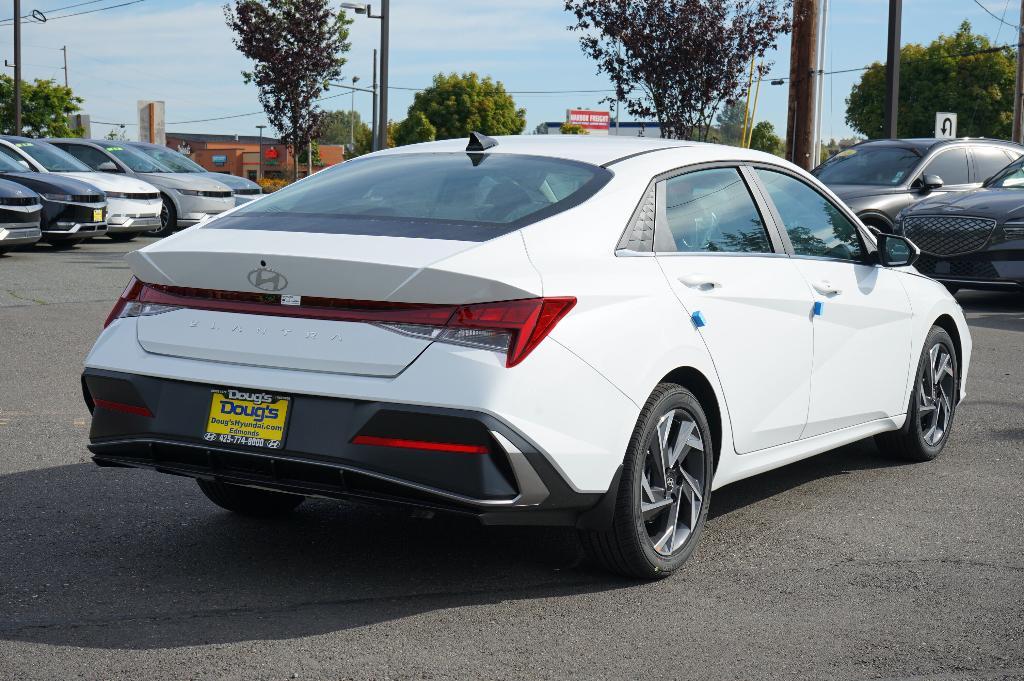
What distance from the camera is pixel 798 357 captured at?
5.56 metres

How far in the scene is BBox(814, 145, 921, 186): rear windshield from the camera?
54.8ft

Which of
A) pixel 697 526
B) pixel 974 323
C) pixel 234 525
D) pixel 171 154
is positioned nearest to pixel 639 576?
pixel 697 526

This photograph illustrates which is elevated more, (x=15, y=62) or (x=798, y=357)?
(x=15, y=62)

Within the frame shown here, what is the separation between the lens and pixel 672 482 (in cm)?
480

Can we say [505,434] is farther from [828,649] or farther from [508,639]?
[828,649]

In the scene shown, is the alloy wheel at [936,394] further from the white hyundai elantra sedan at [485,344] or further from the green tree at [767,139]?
the green tree at [767,139]

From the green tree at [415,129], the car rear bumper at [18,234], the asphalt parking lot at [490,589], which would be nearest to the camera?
the asphalt parking lot at [490,589]

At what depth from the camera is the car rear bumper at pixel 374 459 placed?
13.4 ft

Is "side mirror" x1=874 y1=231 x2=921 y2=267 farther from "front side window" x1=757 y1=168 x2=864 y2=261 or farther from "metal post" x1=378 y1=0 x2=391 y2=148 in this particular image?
"metal post" x1=378 y1=0 x2=391 y2=148

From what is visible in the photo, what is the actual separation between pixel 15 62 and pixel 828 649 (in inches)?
1741

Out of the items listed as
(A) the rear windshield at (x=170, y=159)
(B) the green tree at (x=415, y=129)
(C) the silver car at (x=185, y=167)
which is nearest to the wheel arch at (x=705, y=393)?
(C) the silver car at (x=185, y=167)

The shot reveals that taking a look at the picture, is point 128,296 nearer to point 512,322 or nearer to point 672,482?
point 512,322

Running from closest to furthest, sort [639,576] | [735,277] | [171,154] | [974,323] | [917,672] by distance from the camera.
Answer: [917,672], [639,576], [735,277], [974,323], [171,154]

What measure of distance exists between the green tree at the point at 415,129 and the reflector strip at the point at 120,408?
83.1 meters
